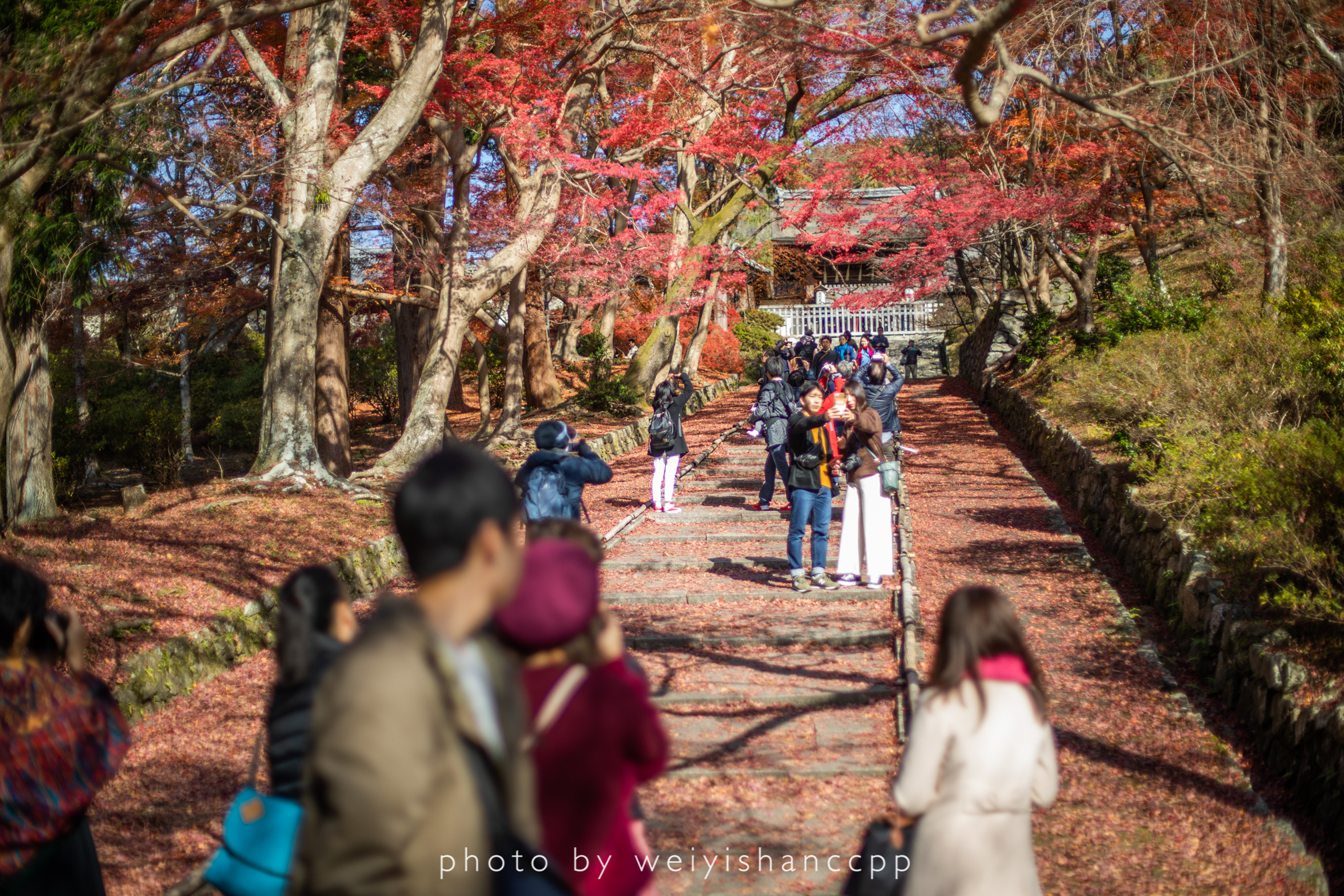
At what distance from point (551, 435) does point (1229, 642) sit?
5.23m

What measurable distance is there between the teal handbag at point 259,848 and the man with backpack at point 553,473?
4305 millimetres

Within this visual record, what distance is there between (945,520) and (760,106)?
1255 centimetres

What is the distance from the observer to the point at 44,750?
304 centimetres

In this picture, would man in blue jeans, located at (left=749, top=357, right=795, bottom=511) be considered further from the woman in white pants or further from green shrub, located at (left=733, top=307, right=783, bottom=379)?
green shrub, located at (left=733, top=307, right=783, bottom=379)

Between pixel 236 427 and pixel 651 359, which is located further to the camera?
pixel 236 427

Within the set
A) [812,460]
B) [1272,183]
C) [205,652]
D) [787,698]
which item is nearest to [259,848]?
[787,698]

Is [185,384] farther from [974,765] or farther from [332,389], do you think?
[974,765]

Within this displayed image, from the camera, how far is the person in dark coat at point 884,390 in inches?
458

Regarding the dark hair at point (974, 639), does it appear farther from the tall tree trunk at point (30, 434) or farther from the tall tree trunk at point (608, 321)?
the tall tree trunk at point (608, 321)

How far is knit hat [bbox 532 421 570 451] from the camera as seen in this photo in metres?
7.36

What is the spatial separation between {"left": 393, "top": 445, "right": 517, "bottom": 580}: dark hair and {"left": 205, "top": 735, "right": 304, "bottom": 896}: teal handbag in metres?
1.57

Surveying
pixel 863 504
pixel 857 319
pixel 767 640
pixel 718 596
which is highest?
pixel 857 319

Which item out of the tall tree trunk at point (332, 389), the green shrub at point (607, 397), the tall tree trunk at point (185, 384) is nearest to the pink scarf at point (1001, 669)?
the tall tree trunk at point (332, 389)

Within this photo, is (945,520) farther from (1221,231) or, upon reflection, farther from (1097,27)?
(1097,27)
